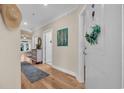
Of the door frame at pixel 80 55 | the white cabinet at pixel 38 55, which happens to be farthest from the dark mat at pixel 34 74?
the white cabinet at pixel 38 55

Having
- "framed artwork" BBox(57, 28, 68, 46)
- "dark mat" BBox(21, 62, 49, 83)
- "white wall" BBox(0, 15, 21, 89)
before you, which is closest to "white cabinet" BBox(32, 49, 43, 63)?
"dark mat" BBox(21, 62, 49, 83)

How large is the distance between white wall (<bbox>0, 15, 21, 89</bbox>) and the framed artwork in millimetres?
3286

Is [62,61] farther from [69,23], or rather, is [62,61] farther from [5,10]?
[5,10]

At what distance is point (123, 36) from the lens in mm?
944

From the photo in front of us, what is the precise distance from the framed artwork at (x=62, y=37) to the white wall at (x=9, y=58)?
3.29 m

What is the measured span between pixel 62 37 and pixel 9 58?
3.74m

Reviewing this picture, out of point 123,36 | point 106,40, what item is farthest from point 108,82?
point 123,36

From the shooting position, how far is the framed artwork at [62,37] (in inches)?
183

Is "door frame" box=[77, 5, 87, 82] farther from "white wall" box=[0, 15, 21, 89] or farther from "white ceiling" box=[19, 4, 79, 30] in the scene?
"white wall" box=[0, 15, 21, 89]

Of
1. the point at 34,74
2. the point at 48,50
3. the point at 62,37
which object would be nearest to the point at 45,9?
the point at 62,37

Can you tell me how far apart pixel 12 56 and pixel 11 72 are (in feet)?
0.55

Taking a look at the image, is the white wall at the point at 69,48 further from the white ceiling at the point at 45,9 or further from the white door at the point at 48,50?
the white door at the point at 48,50

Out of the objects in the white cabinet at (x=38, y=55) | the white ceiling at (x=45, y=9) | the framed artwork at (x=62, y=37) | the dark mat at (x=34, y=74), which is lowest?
the dark mat at (x=34, y=74)

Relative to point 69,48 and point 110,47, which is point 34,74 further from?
point 110,47
